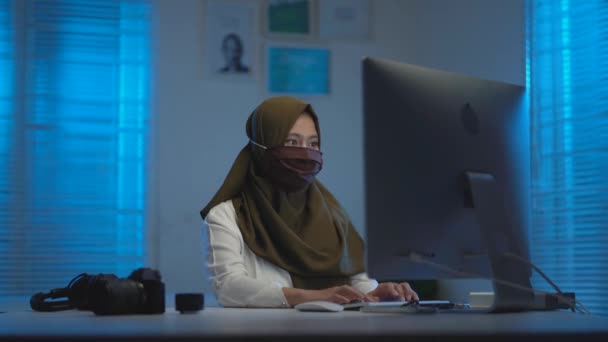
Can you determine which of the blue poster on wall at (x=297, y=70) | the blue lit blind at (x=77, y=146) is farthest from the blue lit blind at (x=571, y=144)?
the blue lit blind at (x=77, y=146)

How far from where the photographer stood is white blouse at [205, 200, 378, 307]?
2.05 meters

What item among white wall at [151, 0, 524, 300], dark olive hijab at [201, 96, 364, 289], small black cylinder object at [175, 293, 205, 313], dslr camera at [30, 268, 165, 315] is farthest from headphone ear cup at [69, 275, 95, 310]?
white wall at [151, 0, 524, 300]

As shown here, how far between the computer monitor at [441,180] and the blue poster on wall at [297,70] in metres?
2.74

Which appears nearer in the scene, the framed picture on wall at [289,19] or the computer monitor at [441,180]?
the computer monitor at [441,180]

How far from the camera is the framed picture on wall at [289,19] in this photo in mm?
4332

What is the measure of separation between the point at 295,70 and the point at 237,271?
2.30 metres

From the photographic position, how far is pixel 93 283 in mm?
1523

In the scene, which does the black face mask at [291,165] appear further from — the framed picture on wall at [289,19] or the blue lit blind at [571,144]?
Result: the framed picture on wall at [289,19]

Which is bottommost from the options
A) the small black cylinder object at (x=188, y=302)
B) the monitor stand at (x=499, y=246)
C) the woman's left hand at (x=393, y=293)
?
the woman's left hand at (x=393, y=293)

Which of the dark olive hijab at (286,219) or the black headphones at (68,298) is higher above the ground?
the dark olive hijab at (286,219)

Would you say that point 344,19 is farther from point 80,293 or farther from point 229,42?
point 80,293

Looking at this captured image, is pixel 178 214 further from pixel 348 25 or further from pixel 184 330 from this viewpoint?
pixel 184 330

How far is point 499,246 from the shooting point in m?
1.56

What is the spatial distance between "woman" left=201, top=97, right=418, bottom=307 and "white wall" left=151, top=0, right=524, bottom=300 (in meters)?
1.58
